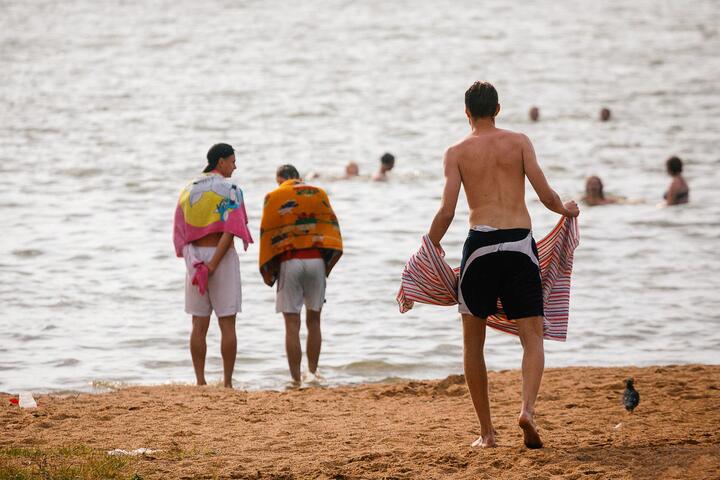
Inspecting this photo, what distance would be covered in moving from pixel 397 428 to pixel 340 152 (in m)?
19.2

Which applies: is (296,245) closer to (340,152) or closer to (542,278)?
(542,278)

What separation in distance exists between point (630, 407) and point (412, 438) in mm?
1570

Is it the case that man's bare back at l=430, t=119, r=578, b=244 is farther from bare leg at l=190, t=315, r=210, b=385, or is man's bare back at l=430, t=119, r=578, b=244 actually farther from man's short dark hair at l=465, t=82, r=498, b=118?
bare leg at l=190, t=315, r=210, b=385

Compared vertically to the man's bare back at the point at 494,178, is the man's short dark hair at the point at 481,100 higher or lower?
higher

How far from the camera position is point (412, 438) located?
6586 millimetres

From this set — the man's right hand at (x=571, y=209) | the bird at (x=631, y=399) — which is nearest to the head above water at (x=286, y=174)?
the bird at (x=631, y=399)

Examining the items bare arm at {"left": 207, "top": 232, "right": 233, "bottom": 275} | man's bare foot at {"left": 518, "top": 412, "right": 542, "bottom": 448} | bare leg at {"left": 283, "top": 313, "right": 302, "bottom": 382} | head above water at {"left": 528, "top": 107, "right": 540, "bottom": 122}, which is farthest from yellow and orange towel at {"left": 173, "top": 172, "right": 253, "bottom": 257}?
head above water at {"left": 528, "top": 107, "right": 540, "bottom": 122}

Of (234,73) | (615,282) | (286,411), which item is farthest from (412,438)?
(234,73)

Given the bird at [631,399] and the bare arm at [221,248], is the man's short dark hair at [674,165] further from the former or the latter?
the bird at [631,399]

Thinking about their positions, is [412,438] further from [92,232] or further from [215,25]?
[215,25]

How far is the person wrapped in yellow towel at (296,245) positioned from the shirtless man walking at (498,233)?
3.21 m

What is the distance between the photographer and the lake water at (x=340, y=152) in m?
11.1

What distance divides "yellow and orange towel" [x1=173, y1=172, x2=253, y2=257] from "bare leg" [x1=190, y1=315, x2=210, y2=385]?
687mm

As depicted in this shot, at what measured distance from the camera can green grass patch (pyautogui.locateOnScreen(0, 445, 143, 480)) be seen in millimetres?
5406
